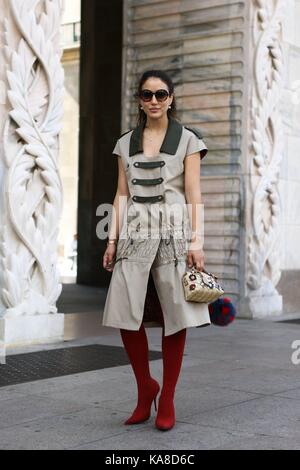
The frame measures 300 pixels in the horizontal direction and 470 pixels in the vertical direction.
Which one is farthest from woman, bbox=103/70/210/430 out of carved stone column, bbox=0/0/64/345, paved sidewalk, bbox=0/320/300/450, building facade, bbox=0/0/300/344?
building facade, bbox=0/0/300/344

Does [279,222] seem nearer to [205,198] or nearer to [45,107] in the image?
[205,198]

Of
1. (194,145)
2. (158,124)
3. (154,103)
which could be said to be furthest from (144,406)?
(154,103)

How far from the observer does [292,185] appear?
12086 mm

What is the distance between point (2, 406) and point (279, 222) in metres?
6.95

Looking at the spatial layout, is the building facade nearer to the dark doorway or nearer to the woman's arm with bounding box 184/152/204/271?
the woman's arm with bounding box 184/152/204/271

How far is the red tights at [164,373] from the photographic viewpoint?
488 cm

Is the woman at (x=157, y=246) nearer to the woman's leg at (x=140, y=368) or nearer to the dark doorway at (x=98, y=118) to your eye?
the woman's leg at (x=140, y=368)

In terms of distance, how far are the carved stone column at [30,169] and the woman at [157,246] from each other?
10.1ft

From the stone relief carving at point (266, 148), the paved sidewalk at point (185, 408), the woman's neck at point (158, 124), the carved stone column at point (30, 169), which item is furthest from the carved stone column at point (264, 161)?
the woman's neck at point (158, 124)

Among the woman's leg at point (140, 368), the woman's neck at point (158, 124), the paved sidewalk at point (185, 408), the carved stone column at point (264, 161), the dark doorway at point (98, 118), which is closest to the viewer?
the paved sidewalk at point (185, 408)

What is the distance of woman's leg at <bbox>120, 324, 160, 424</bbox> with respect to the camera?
495 centimetres

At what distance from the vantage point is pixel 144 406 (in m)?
5.02

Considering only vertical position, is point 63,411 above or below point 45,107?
below

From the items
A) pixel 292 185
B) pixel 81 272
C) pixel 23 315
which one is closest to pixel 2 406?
pixel 23 315
